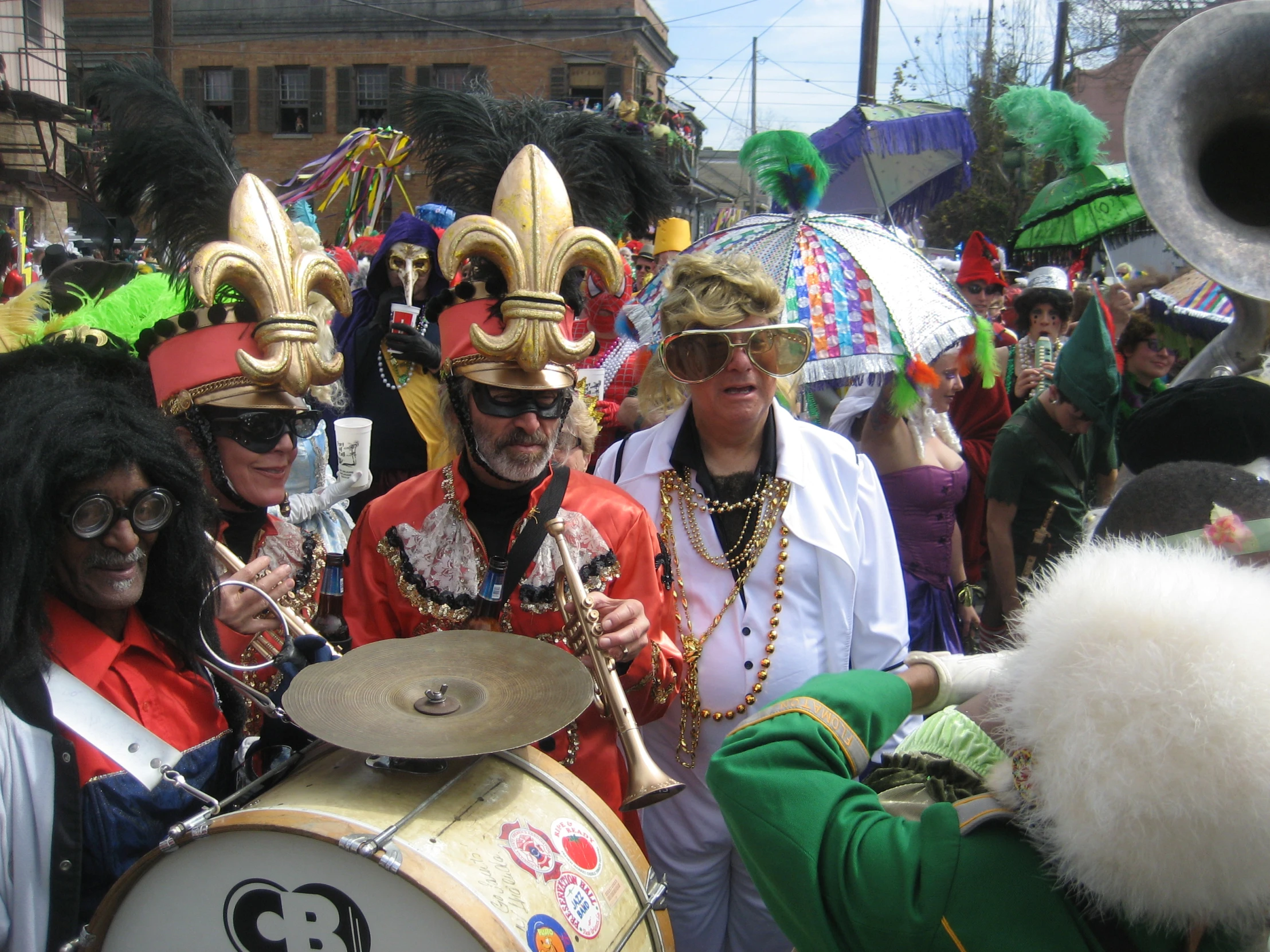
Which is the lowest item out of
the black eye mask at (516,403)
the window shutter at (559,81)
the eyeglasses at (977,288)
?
the black eye mask at (516,403)

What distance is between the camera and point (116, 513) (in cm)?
183

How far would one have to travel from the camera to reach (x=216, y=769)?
1.92 meters

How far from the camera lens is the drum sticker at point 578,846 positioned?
1684mm

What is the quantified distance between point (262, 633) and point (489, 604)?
54 cm

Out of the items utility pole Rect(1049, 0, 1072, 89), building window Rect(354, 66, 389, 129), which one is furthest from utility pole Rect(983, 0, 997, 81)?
building window Rect(354, 66, 389, 129)

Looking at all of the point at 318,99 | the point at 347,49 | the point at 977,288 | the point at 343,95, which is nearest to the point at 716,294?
the point at 977,288

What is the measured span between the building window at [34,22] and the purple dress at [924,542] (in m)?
23.4

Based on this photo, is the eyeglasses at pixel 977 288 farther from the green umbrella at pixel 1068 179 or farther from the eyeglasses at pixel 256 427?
the eyeglasses at pixel 256 427

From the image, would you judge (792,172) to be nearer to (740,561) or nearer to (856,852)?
(740,561)

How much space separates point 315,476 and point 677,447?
4.93 feet

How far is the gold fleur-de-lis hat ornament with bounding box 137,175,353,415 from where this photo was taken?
2.33 meters

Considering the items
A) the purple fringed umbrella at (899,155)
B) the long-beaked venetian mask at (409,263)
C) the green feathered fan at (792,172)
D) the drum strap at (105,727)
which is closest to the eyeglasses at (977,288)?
the purple fringed umbrella at (899,155)

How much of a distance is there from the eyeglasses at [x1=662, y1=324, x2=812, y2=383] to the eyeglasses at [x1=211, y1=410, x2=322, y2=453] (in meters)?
1.02

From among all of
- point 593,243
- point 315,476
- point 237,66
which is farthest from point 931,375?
point 237,66
